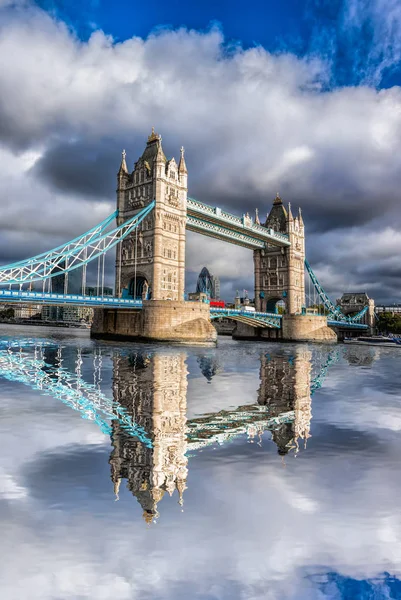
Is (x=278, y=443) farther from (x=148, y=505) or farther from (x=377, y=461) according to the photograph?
(x=148, y=505)

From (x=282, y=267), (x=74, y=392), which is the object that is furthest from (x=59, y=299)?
(x=282, y=267)

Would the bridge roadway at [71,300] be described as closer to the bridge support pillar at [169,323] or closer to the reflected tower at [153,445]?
the bridge support pillar at [169,323]

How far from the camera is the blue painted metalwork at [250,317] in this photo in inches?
2089

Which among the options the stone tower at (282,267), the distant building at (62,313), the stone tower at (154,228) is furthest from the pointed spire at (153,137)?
the distant building at (62,313)

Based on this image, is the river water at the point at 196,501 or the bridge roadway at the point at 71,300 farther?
the bridge roadway at the point at 71,300

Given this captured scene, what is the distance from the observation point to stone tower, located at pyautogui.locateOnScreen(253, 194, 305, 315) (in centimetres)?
7238

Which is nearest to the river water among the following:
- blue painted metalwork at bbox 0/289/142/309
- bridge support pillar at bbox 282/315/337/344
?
blue painted metalwork at bbox 0/289/142/309

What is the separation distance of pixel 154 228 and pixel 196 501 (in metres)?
44.0

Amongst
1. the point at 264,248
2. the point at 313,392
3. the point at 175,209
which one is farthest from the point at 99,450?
the point at 264,248

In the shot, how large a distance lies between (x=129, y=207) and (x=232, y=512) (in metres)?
48.8

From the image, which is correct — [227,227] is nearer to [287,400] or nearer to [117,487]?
[287,400]

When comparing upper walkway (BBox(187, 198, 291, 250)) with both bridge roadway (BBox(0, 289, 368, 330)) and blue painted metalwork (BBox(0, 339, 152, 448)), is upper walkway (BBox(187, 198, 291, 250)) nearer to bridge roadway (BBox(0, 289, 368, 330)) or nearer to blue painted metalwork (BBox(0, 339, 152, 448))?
bridge roadway (BBox(0, 289, 368, 330))

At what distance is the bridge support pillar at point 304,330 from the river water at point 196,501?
54845 mm

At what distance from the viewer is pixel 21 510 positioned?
502 centimetres
